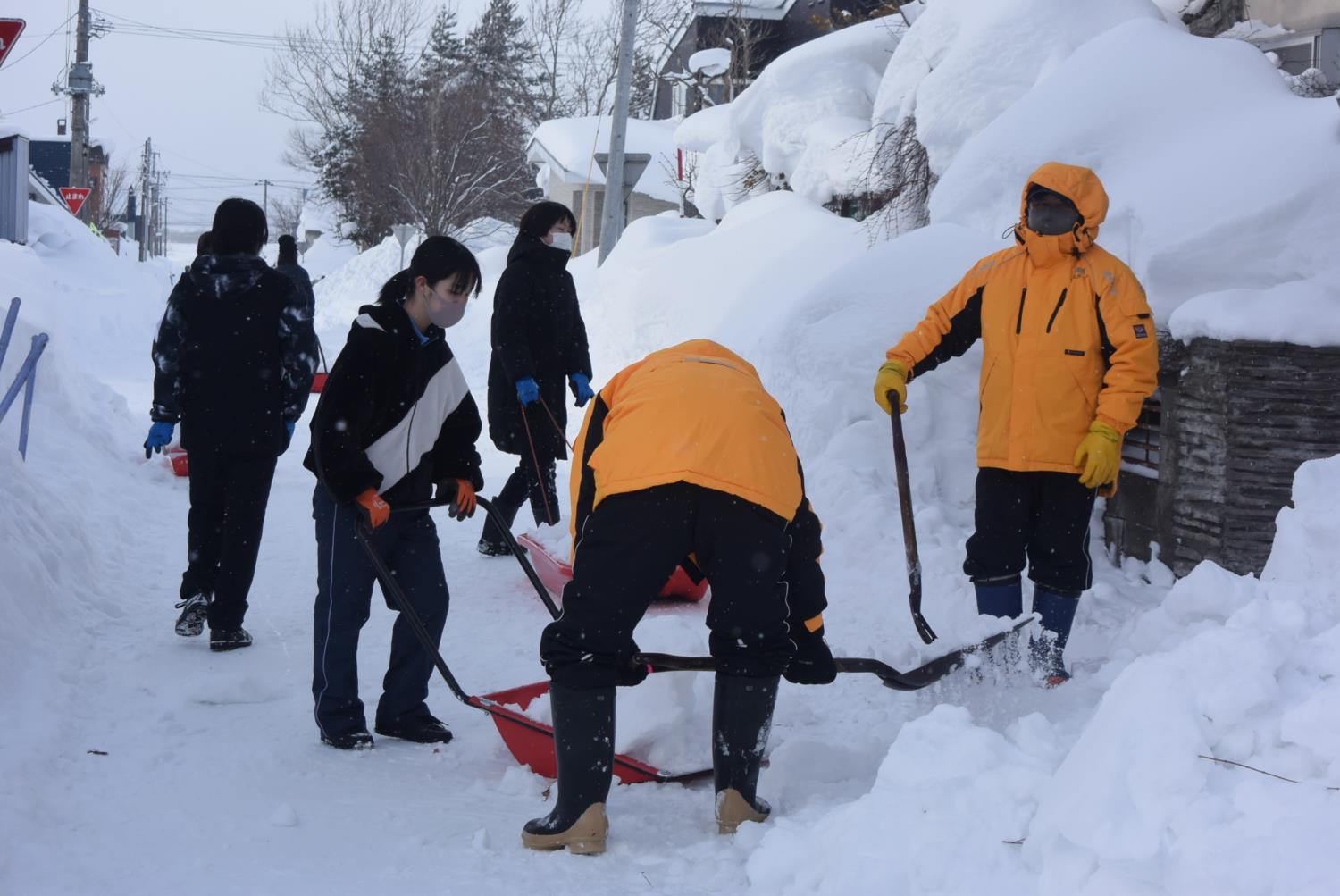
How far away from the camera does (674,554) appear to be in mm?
2922

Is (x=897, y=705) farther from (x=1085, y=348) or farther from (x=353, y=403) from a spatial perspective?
(x=353, y=403)

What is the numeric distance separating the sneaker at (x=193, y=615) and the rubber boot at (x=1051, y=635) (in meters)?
3.24

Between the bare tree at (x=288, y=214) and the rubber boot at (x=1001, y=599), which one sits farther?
the bare tree at (x=288, y=214)

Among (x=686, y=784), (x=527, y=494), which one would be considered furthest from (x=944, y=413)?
(x=686, y=784)

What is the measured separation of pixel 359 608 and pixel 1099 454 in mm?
2443

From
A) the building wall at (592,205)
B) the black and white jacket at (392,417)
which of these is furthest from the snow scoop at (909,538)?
the building wall at (592,205)

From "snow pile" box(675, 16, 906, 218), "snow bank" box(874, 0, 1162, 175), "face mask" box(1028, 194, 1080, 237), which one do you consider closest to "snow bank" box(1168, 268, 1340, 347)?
"face mask" box(1028, 194, 1080, 237)

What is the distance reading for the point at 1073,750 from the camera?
253 centimetres

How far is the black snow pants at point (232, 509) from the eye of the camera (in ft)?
16.0

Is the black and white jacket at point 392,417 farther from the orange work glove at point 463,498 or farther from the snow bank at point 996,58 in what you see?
the snow bank at point 996,58

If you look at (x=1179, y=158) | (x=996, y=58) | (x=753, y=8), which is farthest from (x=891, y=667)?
(x=753, y=8)

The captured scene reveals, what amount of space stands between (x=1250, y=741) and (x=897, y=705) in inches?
78.3

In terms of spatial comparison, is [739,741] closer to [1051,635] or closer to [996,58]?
[1051,635]

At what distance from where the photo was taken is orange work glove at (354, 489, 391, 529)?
3.62 meters
